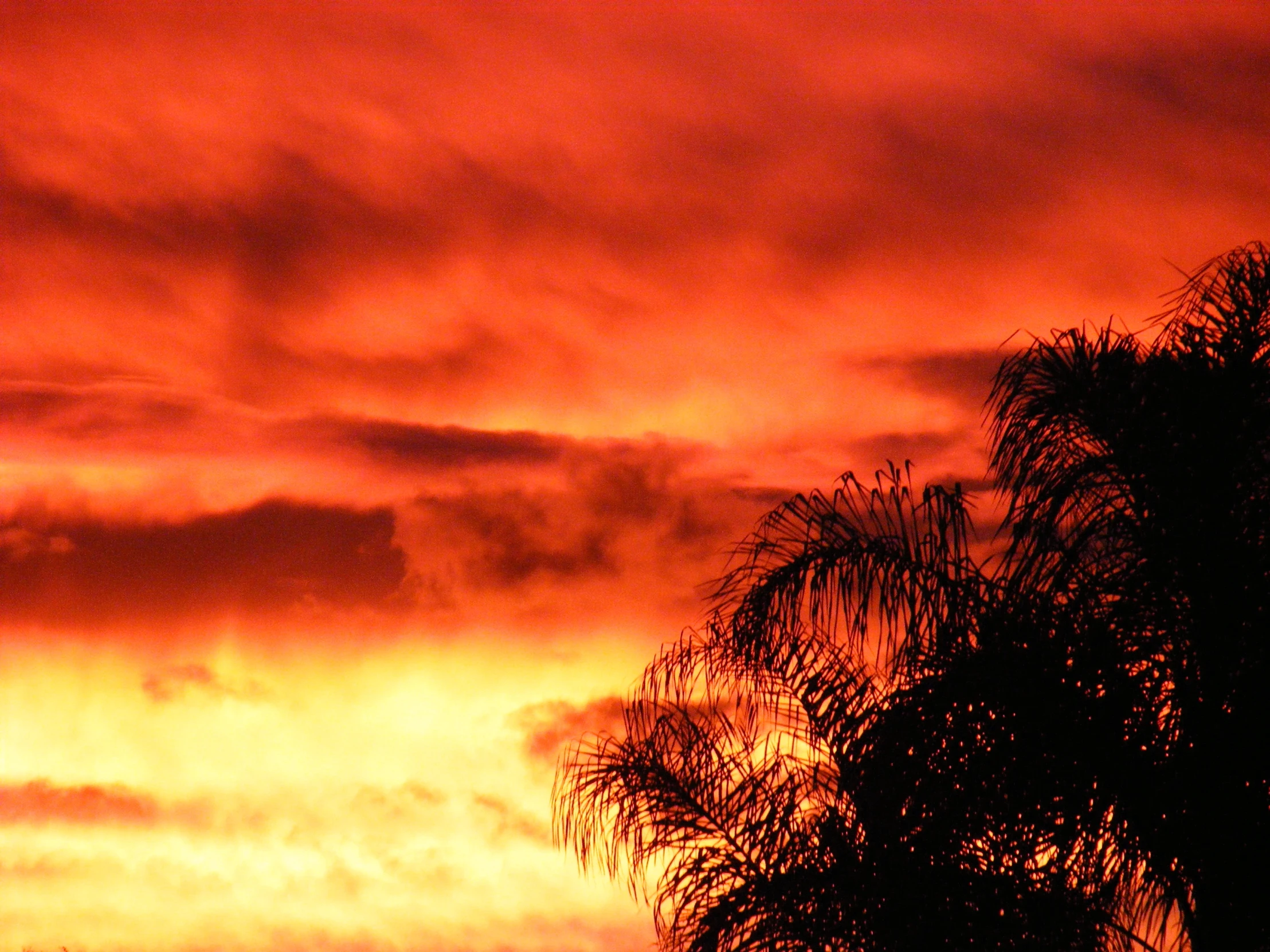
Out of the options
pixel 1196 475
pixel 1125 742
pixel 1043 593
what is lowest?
pixel 1125 742

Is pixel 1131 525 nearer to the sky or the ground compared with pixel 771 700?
nearer to the sky

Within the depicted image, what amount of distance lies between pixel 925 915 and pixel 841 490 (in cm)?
246

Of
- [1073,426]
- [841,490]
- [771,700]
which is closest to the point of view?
[1073,426]

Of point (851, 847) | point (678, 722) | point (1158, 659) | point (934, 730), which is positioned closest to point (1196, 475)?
point (1158, 659)

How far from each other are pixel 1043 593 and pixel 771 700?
241cm

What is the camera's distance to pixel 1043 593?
7703 mm

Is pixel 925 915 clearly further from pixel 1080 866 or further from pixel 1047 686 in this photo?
pixel 1047 686

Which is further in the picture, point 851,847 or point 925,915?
point 851,847

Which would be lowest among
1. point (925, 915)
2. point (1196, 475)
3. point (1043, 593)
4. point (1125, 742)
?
point (925, 915)

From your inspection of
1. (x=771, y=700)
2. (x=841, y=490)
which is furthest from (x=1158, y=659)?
(x=771, y=700)

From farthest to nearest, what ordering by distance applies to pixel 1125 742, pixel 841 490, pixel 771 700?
pixel 771 700, pixel 841 490, pixel 1125 742

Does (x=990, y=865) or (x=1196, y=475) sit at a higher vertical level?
(x=1196, y=475)

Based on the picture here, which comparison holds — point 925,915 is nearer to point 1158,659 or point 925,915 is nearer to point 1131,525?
point 1158,659

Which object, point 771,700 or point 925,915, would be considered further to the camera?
point 771,700
